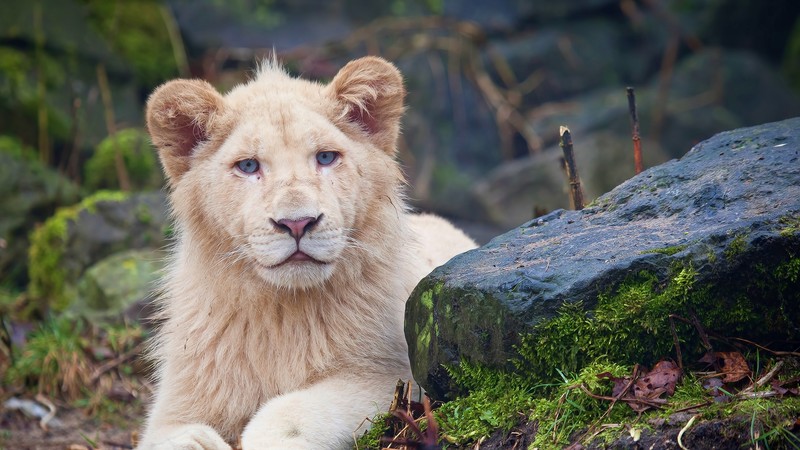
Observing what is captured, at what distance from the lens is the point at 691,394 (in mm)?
3328

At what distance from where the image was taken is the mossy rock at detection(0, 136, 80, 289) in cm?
892

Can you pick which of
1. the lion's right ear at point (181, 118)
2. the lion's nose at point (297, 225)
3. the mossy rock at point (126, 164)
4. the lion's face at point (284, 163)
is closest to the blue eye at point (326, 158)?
the lion's face at point (284, 163)

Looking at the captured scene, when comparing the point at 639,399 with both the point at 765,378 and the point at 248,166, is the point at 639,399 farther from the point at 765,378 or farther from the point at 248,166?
the point at 248,166

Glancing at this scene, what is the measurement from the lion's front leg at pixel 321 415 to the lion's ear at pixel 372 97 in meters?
1.36

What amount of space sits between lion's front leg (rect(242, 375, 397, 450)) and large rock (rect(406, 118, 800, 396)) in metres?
0.29

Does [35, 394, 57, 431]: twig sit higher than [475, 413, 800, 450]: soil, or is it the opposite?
[475, 413, 800, 450]: soil

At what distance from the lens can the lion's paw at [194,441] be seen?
388 centimetres

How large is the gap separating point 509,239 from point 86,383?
4131mm

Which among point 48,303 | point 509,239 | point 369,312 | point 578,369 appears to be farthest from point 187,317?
point 48,303

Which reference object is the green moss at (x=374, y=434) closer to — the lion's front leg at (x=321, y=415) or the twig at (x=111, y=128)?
the lion's front leg at (x=321, y=415)

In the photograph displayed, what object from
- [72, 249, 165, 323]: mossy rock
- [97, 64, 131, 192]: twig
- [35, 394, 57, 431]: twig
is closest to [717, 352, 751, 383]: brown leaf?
[35, 394, 57, 431]: twig

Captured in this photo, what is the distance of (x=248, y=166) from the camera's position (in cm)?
434

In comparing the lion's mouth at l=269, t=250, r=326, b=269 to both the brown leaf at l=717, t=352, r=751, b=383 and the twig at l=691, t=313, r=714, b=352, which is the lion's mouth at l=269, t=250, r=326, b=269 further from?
the brown leaf at l=717, t=352, r=751, b=383

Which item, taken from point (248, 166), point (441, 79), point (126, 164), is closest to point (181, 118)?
point (248, 166)
